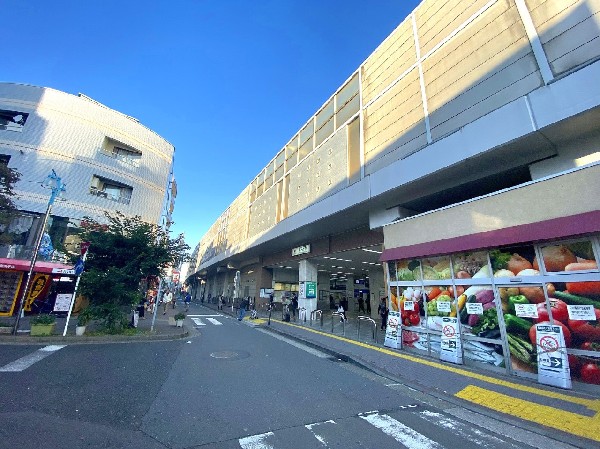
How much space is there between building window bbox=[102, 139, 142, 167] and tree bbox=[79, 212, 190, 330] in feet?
42.7

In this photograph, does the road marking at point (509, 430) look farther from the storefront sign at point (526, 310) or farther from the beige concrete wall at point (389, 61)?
the beige concrete wall at point (389, 61)

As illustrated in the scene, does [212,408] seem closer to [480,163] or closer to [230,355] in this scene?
[230,355]

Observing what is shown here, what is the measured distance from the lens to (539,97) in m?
7.71

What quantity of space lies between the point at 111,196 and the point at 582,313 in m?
28.5

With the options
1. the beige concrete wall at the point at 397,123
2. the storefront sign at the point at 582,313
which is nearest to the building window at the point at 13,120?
the beige concrete wall at the point at 397,123

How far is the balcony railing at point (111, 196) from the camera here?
2174 centimetres

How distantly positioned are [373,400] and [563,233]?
611cm

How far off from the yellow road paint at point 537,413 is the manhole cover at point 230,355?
6.17 metres

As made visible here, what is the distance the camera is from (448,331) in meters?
8.73

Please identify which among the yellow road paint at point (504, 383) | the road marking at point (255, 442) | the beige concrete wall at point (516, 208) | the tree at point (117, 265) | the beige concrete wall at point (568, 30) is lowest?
the road marking at point (255, 442)

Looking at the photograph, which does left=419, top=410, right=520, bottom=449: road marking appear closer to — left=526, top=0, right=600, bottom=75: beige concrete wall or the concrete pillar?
left=526, top=0, right=600, bottom=75: beige concrete wall

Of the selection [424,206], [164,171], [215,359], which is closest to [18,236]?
[164,171]

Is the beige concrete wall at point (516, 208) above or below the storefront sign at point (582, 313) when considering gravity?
above

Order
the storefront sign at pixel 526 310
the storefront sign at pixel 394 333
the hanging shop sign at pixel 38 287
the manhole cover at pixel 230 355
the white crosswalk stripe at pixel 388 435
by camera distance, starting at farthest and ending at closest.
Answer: the hanging shop sign at pixel 38 287
the storefront sign at pixel 394 333
the manhole cover at pixel 230 355
the storefront sign at pixel 526 310
the white crosswalk stripe at pixel 388 435
